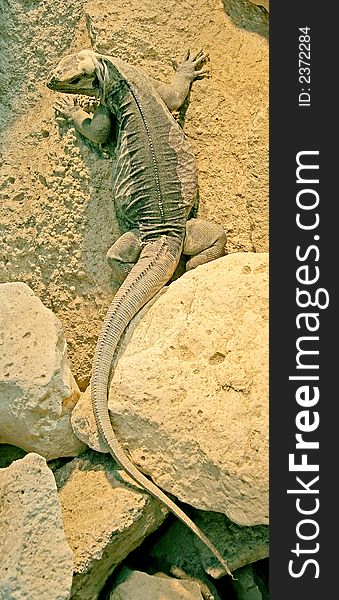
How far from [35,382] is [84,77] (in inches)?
51.5

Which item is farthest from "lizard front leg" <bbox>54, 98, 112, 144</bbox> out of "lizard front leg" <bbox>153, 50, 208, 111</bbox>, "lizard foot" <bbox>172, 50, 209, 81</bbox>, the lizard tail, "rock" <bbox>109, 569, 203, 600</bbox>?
"rock" <bbox>109, 569, 203, 600</bbox>

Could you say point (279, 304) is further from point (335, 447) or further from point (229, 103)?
point (229, 103)

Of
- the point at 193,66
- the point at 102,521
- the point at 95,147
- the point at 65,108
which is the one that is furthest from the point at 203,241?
the point at 102,521

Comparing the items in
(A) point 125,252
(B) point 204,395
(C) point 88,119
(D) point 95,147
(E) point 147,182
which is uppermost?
(C) point 88,119

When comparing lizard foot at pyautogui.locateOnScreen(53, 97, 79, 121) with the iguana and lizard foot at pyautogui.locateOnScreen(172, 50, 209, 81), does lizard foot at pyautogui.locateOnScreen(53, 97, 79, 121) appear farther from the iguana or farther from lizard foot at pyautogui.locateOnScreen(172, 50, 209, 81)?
lizard foot at pyautogui.locateOnScreen(172, 50, 209, 81)

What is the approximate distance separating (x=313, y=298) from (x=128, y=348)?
819 mm

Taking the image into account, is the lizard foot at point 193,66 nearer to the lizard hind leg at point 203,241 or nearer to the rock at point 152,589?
the lizard hind leg at point 203,241

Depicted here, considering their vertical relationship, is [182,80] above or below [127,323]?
above

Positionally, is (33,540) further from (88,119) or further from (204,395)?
(88,119)

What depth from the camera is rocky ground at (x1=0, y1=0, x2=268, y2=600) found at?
97.0 inches

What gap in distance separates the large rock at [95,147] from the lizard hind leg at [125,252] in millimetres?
105

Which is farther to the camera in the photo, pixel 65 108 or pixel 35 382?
pixel 65 108

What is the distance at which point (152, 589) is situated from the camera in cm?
257

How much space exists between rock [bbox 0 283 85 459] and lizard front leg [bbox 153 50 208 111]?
1029 mm
